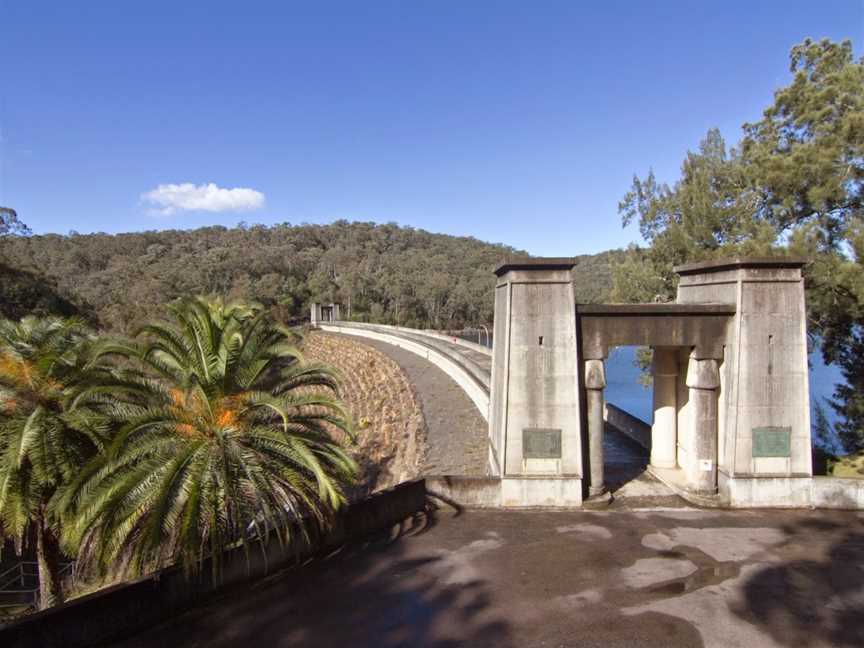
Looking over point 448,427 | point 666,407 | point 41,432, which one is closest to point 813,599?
point 666,407

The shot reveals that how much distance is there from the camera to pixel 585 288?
89.4m

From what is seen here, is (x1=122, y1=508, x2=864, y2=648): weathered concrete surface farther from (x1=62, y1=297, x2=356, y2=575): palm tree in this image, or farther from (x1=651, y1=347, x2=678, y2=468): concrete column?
(x1=651, y1=347, x2=678, y2=468): concrete column

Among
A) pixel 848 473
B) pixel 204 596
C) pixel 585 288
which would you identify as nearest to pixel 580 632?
pixel 204 596

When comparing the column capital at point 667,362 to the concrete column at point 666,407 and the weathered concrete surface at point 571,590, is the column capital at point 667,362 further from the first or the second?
the weathered concrete surface at point 571,590

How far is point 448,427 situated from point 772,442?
436 inches

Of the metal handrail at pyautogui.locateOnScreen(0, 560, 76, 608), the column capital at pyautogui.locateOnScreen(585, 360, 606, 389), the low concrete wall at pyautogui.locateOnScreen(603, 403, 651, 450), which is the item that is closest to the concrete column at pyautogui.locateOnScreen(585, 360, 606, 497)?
the column capital at pyautogui.locateOnScreen(585, 360, 606, 389)

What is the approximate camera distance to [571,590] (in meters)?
7.34

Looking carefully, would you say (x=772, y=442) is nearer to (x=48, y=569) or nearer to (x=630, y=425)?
(x=630, y=425)

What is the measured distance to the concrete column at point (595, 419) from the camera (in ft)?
34.0

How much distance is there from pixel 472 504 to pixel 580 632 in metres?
4.00

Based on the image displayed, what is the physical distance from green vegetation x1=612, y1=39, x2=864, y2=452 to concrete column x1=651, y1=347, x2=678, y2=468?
521cm

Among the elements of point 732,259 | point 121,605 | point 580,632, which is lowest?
point 580,632

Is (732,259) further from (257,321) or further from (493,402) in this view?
(257,321)

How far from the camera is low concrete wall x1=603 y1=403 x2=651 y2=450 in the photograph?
49.0 ft
